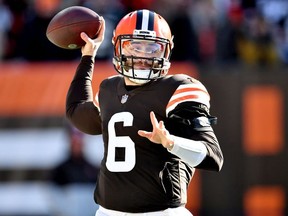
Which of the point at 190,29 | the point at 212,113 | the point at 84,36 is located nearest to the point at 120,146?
the point at 84,36

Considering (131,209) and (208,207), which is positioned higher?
(131,209)

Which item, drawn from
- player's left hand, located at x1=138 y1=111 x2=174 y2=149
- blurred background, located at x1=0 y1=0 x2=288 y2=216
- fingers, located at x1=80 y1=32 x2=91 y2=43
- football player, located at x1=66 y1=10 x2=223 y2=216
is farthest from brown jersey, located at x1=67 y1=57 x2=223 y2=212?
blurred background, located at x1=0 y1=0 x2=288 y2=216

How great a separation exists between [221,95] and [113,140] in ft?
13.9

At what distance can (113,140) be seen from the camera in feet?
13.6

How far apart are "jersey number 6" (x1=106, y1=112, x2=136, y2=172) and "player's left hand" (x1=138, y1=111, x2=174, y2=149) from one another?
1.15ft

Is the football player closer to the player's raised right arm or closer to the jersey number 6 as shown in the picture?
the jersey number 6

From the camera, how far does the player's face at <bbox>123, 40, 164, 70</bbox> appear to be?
4.15 meters

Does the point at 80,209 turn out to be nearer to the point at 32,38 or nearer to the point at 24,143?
the point at 24,143

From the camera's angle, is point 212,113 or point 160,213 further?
point 212,113

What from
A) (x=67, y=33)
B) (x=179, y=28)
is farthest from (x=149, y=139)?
(x=179, y=28)

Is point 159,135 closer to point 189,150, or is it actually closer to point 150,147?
point 189,150

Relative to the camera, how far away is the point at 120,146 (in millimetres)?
4102

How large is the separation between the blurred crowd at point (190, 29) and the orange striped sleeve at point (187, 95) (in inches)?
170

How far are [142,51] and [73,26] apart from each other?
20.6 inches
